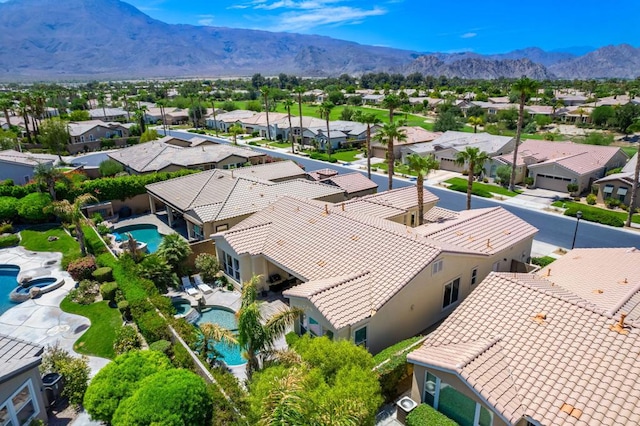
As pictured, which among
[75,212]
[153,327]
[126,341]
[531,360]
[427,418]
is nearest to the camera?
[427,418]

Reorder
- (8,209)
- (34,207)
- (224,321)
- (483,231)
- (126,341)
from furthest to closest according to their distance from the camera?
(34,207)
(8,209)
(483,231)
(224,321)
(126,341)

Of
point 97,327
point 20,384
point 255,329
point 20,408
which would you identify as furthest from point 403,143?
point 20,408

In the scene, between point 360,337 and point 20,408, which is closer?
point 20,408

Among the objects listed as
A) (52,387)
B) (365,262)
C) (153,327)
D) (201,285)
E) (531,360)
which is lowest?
(201,285)

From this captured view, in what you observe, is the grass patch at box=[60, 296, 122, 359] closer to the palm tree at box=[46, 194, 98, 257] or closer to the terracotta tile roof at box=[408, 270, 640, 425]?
the palm tree at box=[46, 194, 98, 257]

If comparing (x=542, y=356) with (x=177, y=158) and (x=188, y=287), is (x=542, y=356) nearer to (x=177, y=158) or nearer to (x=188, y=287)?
(x=188, y=287)

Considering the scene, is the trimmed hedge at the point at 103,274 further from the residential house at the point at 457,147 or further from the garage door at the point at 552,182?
the garage door at the point at 552,182

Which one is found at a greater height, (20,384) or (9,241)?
(20,384)

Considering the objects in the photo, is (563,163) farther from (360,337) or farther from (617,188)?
(360,337)
